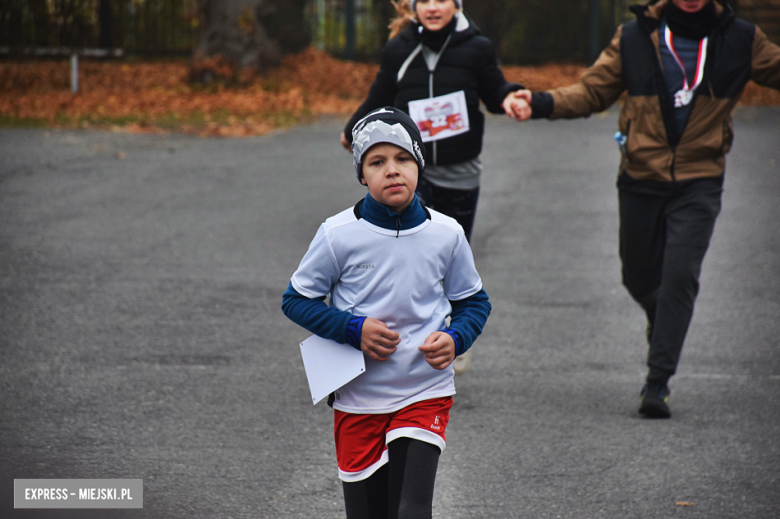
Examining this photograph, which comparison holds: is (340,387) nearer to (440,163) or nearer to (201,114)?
(440,163)

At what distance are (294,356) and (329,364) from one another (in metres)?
2.79

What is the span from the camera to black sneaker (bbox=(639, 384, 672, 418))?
463 cm

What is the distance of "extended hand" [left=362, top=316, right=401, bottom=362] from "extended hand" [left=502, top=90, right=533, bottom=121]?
7.54 ft

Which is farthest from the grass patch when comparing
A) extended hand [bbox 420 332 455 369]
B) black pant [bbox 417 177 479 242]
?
extended hand [bbox 420 332 455 369]

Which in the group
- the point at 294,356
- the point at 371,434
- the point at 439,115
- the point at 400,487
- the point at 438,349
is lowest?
the point at 294,356

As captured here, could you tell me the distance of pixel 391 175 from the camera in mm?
2750

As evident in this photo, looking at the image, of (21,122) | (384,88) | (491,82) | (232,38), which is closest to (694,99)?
(491,82)

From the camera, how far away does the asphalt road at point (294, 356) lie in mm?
3902

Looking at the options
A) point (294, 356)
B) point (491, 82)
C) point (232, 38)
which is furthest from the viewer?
point (232, 38)

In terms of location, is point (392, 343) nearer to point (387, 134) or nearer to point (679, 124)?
point (387, 134)

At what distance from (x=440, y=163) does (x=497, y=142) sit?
7757mm

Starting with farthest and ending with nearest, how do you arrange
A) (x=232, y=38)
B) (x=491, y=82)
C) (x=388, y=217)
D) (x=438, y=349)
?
(x=232, y=38) < (x=491, y=82) < (x=388, y=217) < (x=438, y=349)

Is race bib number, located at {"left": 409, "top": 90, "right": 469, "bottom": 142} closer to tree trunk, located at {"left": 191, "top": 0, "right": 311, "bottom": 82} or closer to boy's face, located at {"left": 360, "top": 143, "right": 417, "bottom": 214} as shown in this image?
boy's face, located at {"left": 360, "top": 143, "right": 417, "bottom": 214}

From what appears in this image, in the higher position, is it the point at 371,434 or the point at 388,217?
the point at 388,217
